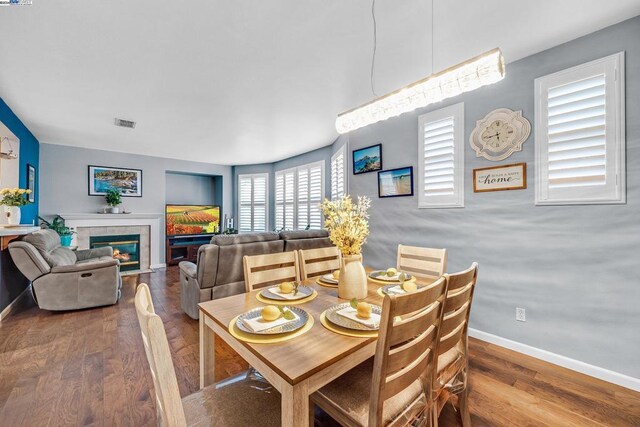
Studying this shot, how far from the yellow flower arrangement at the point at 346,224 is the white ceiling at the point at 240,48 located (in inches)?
50.7

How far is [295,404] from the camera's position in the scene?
87 centimetres

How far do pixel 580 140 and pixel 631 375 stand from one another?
170 centimetres

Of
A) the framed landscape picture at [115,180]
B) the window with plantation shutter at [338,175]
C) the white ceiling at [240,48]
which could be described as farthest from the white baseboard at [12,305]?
the window with plantation shutter at [338,175]

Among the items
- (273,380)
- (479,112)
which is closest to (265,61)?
(479,112)

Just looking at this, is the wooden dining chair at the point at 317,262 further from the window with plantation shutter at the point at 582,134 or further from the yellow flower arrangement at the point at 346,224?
the window with plantation shutter at the point at 582,134

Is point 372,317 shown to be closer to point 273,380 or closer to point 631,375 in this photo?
point 273,380

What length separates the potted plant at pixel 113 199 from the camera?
546 cm

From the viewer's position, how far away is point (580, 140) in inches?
81.4

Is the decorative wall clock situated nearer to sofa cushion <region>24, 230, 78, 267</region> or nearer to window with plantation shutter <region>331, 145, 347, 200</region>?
window with plantation shutter <region>331, 145, 347, 200</region>

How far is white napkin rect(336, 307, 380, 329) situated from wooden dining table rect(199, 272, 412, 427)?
84 mm

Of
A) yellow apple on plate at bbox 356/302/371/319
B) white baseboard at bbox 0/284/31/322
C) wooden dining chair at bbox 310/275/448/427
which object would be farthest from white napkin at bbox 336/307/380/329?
white baseboard at bbox 0/284/31/322

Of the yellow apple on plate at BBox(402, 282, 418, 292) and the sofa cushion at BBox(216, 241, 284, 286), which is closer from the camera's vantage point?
the yellow apple on plate at BBox(402, 282, 418, 292)

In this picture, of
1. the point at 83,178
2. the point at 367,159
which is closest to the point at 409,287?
the point at 367,159

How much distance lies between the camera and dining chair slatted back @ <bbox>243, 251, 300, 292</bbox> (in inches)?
69.9
